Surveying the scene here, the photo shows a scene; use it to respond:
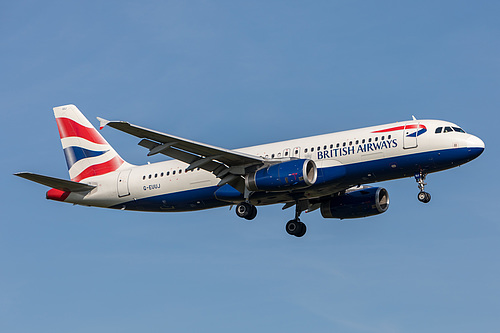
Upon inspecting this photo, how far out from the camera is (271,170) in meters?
43.1

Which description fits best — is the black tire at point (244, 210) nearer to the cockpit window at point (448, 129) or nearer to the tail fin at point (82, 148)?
the tail fin at point (82, 148)

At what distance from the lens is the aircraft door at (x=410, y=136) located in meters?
41.9

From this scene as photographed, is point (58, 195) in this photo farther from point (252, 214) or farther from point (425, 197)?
point (425, 197)

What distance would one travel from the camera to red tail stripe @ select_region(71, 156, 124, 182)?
2003 inches

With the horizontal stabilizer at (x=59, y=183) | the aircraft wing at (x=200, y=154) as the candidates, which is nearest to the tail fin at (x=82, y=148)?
the horizontal stabilizer at (x=59, y=183)

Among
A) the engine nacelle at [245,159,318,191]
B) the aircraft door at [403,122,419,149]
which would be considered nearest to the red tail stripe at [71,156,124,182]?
the engine nacelle at [245,159,318,191]

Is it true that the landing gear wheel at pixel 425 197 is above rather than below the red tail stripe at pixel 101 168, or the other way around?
below

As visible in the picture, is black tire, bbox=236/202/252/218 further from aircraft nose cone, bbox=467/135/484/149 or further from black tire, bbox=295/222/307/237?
aircraft nose cone, bbox=467/135/484/149

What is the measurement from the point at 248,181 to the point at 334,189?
4831mm

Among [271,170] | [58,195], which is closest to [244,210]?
[271,170]

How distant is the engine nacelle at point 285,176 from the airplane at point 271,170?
0.05 meters

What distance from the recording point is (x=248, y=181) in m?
43.7

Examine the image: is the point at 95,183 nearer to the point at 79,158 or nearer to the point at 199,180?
the point at 79,158

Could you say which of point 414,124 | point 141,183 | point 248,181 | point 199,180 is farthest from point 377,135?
point 141,183
